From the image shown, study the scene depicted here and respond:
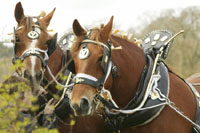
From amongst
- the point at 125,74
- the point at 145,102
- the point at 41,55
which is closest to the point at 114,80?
the point at 125,74

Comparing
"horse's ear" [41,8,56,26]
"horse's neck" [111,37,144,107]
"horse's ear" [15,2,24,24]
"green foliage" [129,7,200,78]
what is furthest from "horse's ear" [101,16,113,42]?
"green foliage" [129,7,200,78]

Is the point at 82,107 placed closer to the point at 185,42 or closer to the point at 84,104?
the point at 84,104

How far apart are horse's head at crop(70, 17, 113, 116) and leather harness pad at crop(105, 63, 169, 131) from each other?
0.43 m

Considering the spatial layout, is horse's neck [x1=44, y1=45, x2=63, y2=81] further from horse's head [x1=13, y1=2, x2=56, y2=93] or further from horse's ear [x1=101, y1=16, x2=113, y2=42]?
horse's ear [x1=101, y1=16, x2=113, y2=42]

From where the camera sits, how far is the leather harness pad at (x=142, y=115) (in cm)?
385

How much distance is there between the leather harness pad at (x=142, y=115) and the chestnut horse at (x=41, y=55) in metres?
0.52

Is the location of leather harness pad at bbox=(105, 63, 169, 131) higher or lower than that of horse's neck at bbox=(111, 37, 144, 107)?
lower

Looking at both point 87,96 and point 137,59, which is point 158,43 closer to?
point 137,59

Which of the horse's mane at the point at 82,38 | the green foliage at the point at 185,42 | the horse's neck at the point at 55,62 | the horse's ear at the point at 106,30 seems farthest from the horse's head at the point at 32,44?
the green foliage at the point at 185,42

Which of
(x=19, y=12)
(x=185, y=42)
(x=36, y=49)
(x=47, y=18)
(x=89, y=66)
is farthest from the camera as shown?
(x=185, y=42)

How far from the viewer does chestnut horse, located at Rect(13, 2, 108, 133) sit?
165 inches

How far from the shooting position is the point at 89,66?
3.59m

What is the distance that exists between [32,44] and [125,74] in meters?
1.18

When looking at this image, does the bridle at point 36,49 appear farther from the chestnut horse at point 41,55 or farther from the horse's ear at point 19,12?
the horse's ear at point 19,12
